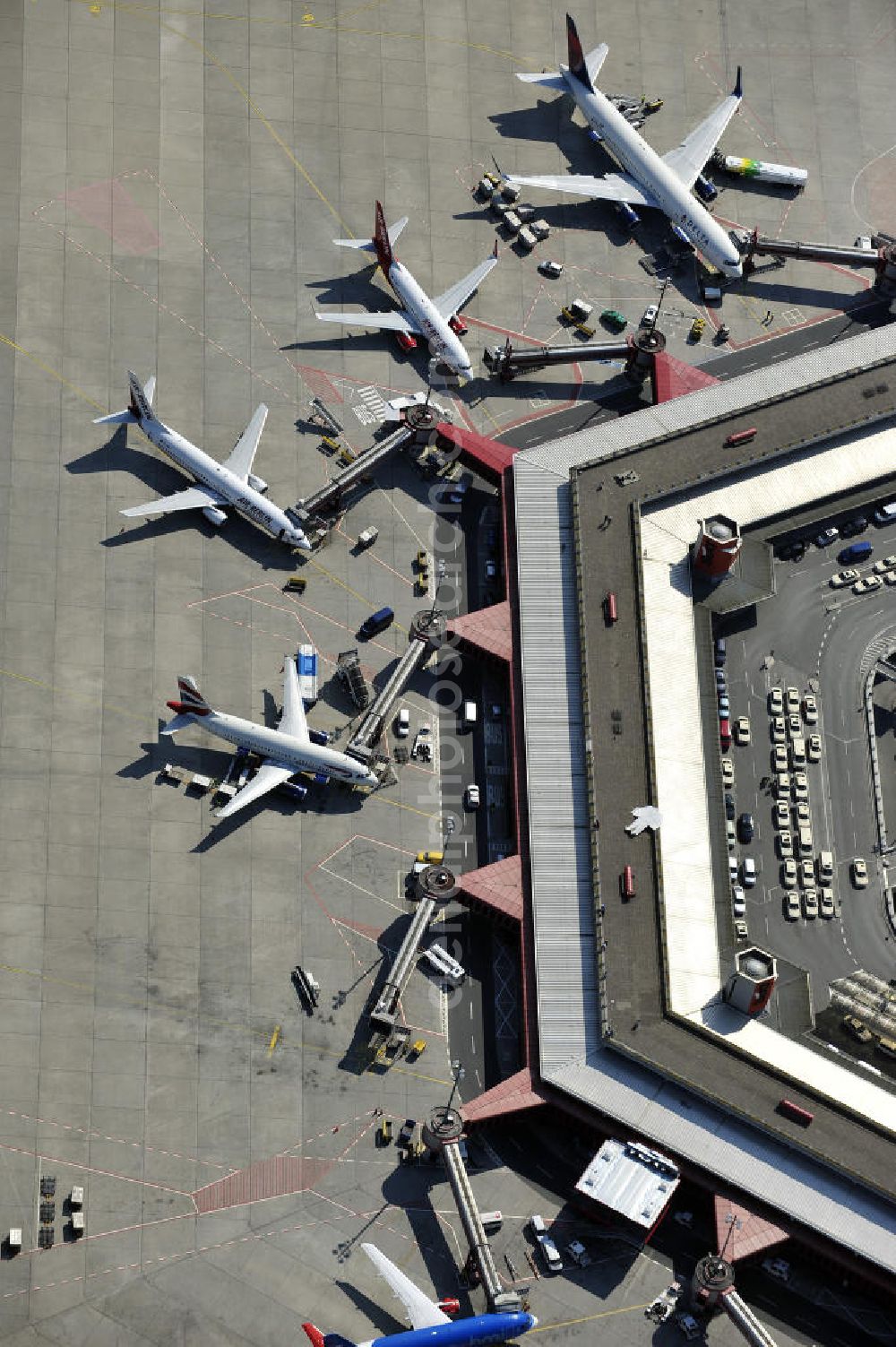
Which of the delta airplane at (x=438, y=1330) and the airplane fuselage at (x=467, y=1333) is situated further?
the airplane fuselage at (x=467, y=1333)

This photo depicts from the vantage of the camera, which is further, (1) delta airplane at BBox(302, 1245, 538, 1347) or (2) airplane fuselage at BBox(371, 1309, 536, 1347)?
(2) airplane fuselage at BBox(371, 1309, 536, 1347)

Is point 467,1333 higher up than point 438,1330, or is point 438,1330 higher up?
point 438,1330

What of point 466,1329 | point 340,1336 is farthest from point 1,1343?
point 466,1329

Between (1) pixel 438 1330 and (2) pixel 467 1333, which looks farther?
(2) pixel 467 1333

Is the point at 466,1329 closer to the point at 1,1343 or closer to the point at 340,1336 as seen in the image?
the point at 340,1336
